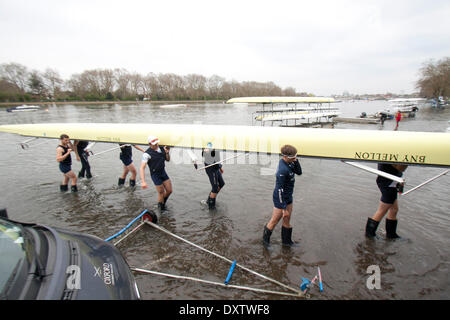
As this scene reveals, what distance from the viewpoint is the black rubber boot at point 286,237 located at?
13.0 feet

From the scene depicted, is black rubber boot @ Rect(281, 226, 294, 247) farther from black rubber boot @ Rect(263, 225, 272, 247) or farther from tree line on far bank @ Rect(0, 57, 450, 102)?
tree line on far bank @ Rect(0, 57, 450, 102)

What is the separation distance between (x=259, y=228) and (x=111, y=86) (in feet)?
356

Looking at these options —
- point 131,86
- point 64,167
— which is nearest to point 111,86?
point 131,86

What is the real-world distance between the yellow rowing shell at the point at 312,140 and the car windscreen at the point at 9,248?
10.2 ft

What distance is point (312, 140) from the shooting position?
152 inches

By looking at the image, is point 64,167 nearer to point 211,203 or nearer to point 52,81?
point 211,203

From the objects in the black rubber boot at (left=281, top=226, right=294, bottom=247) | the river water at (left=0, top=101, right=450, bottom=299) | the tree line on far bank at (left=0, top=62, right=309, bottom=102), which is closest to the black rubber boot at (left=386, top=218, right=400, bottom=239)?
the river water at (left=0, top=101, right=450, bottom=299)

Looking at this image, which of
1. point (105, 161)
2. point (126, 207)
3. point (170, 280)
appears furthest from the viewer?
point (105, 161)

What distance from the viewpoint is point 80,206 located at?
5.68 m

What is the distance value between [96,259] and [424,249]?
5.30 m
